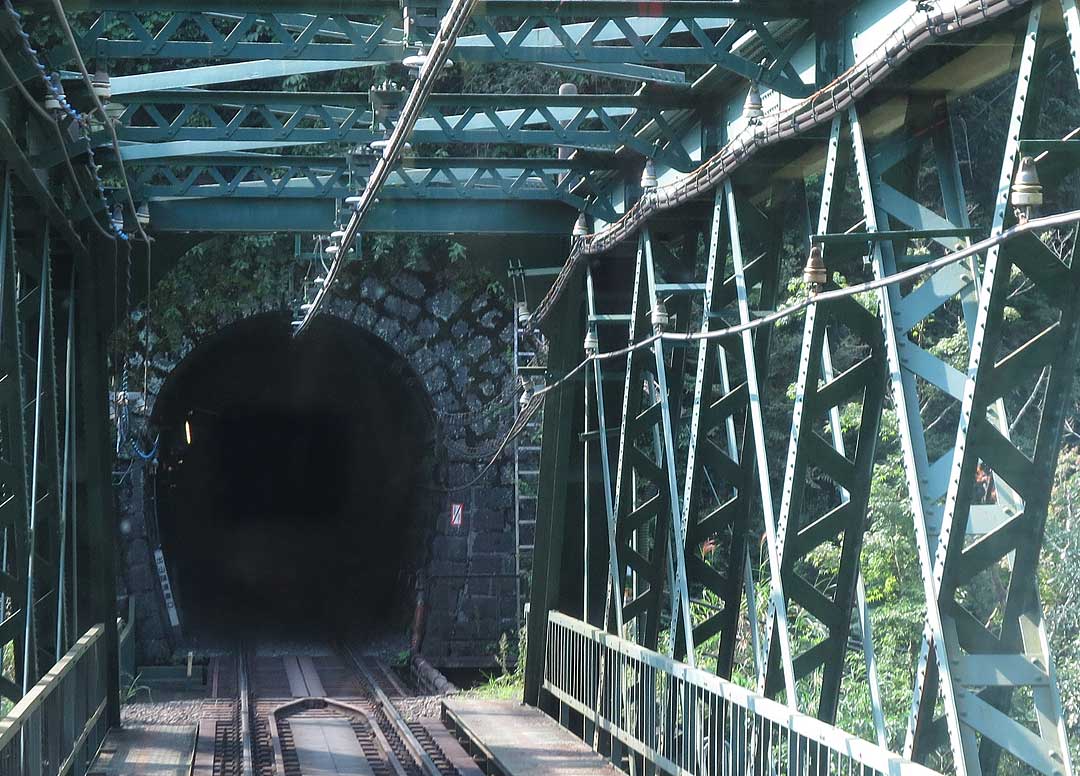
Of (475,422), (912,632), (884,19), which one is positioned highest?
(884,19)

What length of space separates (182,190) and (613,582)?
16.6 feet

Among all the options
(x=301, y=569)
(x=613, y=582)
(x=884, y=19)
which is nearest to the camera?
(x=884, y=19)

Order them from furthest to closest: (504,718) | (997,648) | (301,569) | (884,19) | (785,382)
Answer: (301,569), (785,382), (504,718), (884,19), (997,648)

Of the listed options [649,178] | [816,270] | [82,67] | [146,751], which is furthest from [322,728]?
[816,270]

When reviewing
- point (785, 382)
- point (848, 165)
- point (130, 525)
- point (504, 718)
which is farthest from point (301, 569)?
point (848, 165)

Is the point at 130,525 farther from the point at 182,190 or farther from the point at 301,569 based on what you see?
the point at 301,569

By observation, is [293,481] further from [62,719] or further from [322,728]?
[62,719]

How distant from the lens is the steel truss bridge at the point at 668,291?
233 inches

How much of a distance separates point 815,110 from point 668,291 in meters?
3.23

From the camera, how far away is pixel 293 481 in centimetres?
3359

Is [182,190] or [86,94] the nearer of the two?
[86,94]

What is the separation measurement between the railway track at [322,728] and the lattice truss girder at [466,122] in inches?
215

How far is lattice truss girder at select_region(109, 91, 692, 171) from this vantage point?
10078 mm

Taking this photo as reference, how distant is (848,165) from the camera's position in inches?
283
